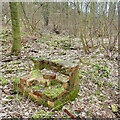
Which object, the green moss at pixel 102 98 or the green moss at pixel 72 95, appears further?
the green moss at pixel 102 98

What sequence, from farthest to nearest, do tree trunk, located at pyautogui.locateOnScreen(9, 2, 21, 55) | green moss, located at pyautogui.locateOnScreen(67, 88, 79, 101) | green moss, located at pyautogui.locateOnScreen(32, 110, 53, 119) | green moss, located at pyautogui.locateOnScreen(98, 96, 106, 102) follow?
tree trunk, located at pyautogui.locateOnScreen(9, 2, 21, 55) < green moss, located at pyautogui.locateOnScreen(98, 96, 106, 102) < green moss, located at pyautogui.locateOnScreen(67, 88, 79, 101) < green moss, located at pyautogui.locateOnScreen(32, 110, 53, 119)

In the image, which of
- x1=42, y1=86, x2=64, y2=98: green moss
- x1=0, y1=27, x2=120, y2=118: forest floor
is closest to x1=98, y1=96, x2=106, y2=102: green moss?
x1=0, y1=27, x2=120, y2=118: forest floor

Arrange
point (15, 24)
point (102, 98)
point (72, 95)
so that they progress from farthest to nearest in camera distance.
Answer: point (15, 24), point (102, 98), point (72, 95)

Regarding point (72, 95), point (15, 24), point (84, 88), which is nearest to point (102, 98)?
point (84, 88)

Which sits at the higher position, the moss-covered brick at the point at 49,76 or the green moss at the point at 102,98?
the moss-covered brick at the point at 49,76

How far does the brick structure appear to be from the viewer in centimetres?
289

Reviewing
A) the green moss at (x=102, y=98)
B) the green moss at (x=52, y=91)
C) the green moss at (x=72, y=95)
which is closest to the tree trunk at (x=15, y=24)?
the green moss at (x=52, y=91)

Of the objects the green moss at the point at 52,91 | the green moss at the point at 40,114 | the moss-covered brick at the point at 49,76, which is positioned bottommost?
the green moss at the point at 40,114

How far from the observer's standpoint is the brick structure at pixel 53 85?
289 cm

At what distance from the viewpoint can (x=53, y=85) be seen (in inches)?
125

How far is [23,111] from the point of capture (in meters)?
2.72

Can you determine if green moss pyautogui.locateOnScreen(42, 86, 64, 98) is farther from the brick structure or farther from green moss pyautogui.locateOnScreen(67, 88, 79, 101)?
green moss pyautogui.locateOnScreen(67, 88, 79, 101)

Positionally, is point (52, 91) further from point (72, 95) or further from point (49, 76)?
point (72, 95)

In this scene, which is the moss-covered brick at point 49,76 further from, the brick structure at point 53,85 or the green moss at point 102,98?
the green moss at point 102,98
